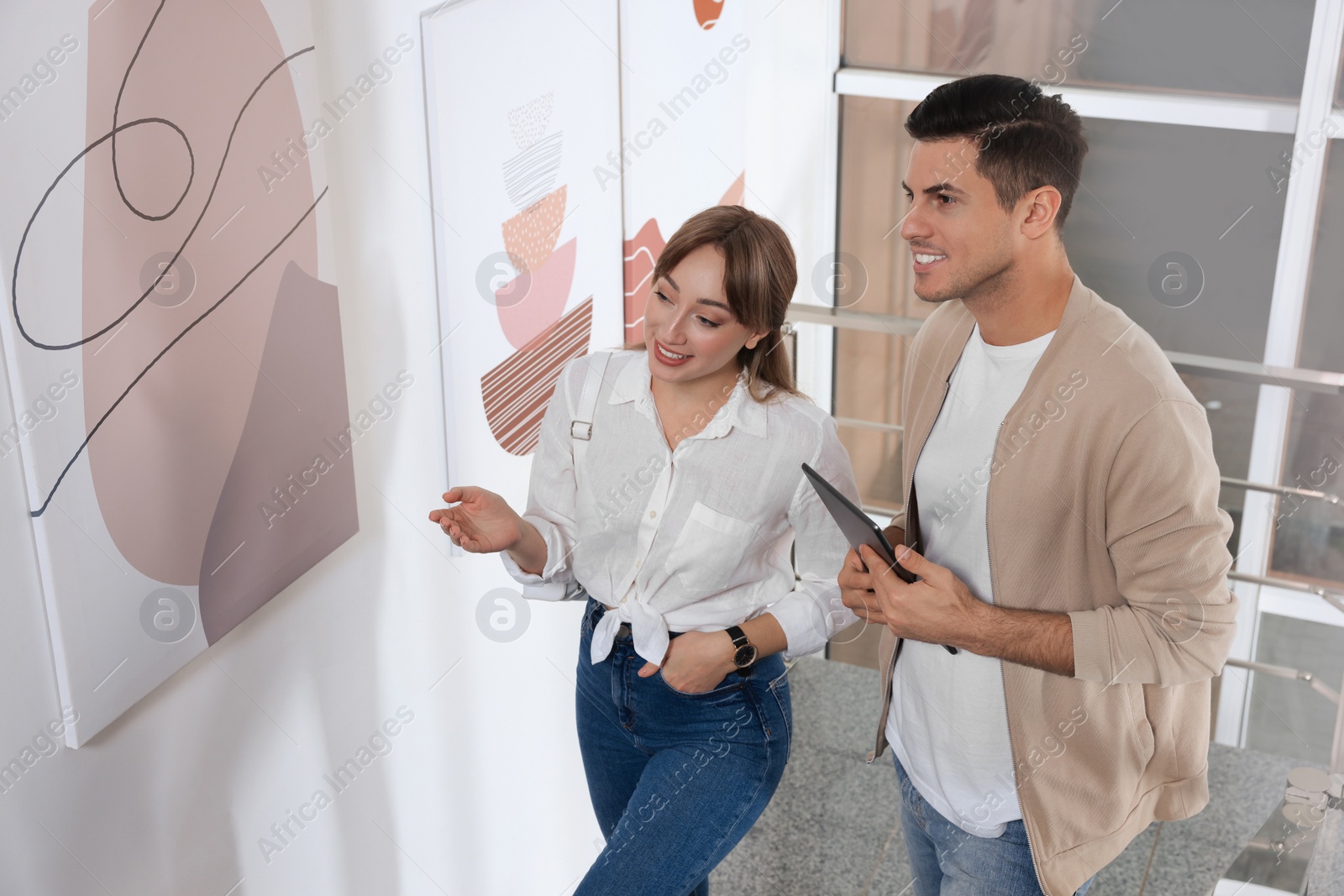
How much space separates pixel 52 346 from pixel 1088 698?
1.29m

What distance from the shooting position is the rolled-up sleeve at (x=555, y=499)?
1764 mm

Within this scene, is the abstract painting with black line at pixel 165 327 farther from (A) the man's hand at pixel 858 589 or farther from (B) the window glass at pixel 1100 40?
(B) the window glass at pixel 1100 40

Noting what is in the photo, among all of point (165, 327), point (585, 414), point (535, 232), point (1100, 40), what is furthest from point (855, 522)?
point (1100, 40)

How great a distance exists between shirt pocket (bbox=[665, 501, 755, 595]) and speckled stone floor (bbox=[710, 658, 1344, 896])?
1.29 m

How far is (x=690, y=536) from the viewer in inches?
66.7

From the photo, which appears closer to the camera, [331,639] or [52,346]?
[52,346]

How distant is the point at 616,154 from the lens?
2.53 meters

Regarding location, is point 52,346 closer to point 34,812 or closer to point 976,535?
point 34,812

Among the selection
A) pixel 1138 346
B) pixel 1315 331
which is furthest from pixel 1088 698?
pixel 1315 331

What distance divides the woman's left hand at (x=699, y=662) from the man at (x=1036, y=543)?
7.7 inches

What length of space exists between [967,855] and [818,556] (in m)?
0.46

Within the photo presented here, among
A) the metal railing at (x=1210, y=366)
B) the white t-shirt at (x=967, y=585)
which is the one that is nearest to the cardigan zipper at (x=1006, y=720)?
the white t-shirt at (x=967, y=585)

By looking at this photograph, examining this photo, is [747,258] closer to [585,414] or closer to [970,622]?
[585,414]

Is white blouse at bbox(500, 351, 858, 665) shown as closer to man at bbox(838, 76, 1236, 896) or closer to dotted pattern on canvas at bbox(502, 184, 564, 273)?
man at bbox(838, 76, 1236, 896)
